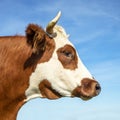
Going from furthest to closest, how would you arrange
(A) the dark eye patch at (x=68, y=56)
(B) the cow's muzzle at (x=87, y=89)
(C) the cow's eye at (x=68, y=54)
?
(C) the cow's eye at (x=68, y=54)
(A) the dark eye patch at (x=68, y=56)
(B) the cow's muzzle at (x=87, y=89)

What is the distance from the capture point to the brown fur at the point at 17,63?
504 inches

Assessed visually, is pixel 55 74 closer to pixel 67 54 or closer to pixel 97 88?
pixel 67 54

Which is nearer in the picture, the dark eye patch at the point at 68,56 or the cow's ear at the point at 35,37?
the cow's ear at the point at 35,37

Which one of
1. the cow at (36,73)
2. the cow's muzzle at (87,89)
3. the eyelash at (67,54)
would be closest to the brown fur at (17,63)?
the cow at (36,73)

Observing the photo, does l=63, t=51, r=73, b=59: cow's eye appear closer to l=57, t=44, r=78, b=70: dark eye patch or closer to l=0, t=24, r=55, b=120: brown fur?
l=57, t=44, r=78, b=70: dark eye patch

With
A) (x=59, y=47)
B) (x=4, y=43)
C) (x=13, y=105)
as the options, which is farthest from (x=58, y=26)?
(x=13, y=105)

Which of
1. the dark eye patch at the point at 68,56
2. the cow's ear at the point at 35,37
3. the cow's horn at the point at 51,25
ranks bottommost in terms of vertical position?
the dark eye patch at the point at 68,56

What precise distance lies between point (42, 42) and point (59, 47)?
0.62 meters

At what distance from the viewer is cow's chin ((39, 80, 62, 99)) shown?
13.2 m

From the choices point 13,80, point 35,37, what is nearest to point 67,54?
point 35,37

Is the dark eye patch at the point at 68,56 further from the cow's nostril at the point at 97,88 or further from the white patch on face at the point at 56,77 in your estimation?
the cow's nostril at the point at 97,88

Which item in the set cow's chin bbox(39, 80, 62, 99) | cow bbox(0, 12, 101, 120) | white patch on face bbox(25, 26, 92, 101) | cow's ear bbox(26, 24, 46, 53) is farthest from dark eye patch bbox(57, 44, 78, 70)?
cow's chin bbox(39, 80, 62, 99)

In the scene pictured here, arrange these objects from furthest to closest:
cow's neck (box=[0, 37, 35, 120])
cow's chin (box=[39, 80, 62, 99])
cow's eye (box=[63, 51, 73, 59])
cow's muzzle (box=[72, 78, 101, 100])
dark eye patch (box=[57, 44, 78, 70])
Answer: cow's eye (box=[63, 51, 73, 59]) < dark eye patch (box=[57, 44, 78, 70]) < cow's chin (box=[39, 80, 62, 99]) < cow's muzzle (box=[72, 78, 101, 100]) < cow's neck (box=[0, 37, 35, 120])

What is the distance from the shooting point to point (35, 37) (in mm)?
13133
